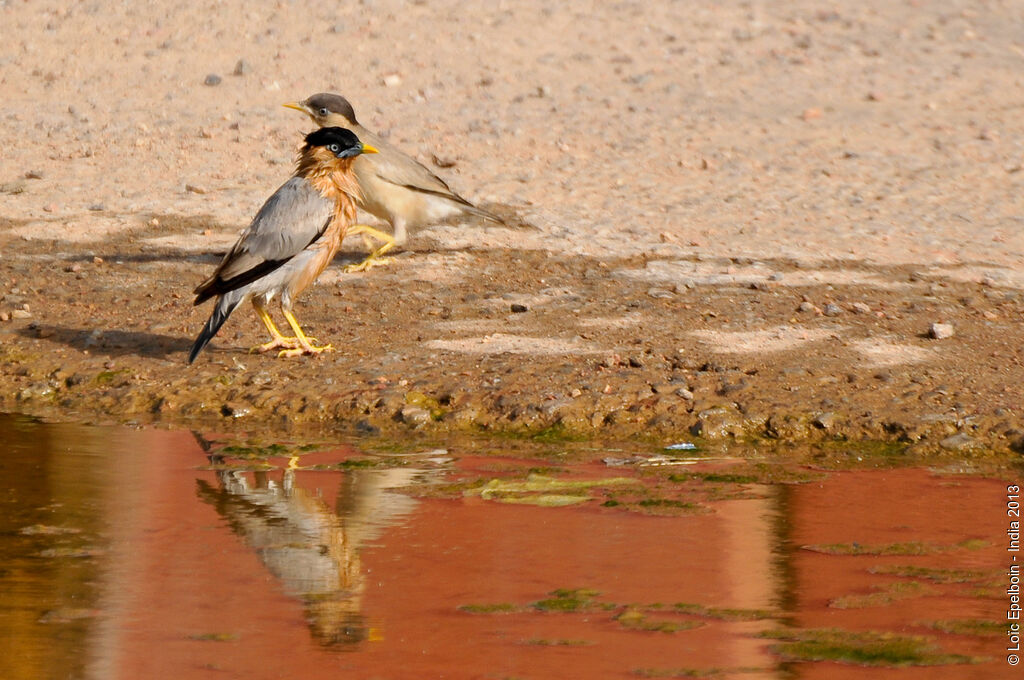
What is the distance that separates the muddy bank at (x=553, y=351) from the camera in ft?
23.8

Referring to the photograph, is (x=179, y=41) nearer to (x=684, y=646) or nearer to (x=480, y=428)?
(x=480, y=428)

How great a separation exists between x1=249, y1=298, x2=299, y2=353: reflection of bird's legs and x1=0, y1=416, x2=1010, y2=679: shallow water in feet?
4.67

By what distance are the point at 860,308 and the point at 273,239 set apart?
339 centimetres

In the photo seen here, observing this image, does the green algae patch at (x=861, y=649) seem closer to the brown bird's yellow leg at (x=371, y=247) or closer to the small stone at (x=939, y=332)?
the small stone at (x=939, y=332)

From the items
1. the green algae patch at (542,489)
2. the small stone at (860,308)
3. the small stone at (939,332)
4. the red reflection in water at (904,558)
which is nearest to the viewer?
the red reflection in water at (904,558)

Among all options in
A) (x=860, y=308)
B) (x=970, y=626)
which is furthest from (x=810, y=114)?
(x=970, y=626)

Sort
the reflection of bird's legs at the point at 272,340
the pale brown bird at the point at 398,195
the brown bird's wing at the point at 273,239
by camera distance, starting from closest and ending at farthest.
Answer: the brown bird's wing at the point at 273,239 < the reflection of bird's legs at the point at 272,340 < the pale brown bird at the point at 398,195

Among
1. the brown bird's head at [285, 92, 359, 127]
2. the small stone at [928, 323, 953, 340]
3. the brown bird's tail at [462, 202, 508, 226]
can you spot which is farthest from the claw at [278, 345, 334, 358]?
the brown bird's head at [285, 92, 359, 127]

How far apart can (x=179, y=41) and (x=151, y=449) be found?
31.8 feet

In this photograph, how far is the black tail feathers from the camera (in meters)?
7.90

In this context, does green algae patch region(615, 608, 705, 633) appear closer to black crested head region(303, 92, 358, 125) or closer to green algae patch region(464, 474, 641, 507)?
green algae patch region(464, 474, 641, 507)

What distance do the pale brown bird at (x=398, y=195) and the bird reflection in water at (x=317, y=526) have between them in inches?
163

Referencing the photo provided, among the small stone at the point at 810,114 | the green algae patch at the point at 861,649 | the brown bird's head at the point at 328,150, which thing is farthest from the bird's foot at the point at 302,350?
the small stone at the point at 810,114

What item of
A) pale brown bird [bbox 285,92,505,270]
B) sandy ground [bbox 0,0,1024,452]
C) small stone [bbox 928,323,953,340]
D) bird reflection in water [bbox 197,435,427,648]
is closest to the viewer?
bird reflection in water [bbox 197,435,427,648]
